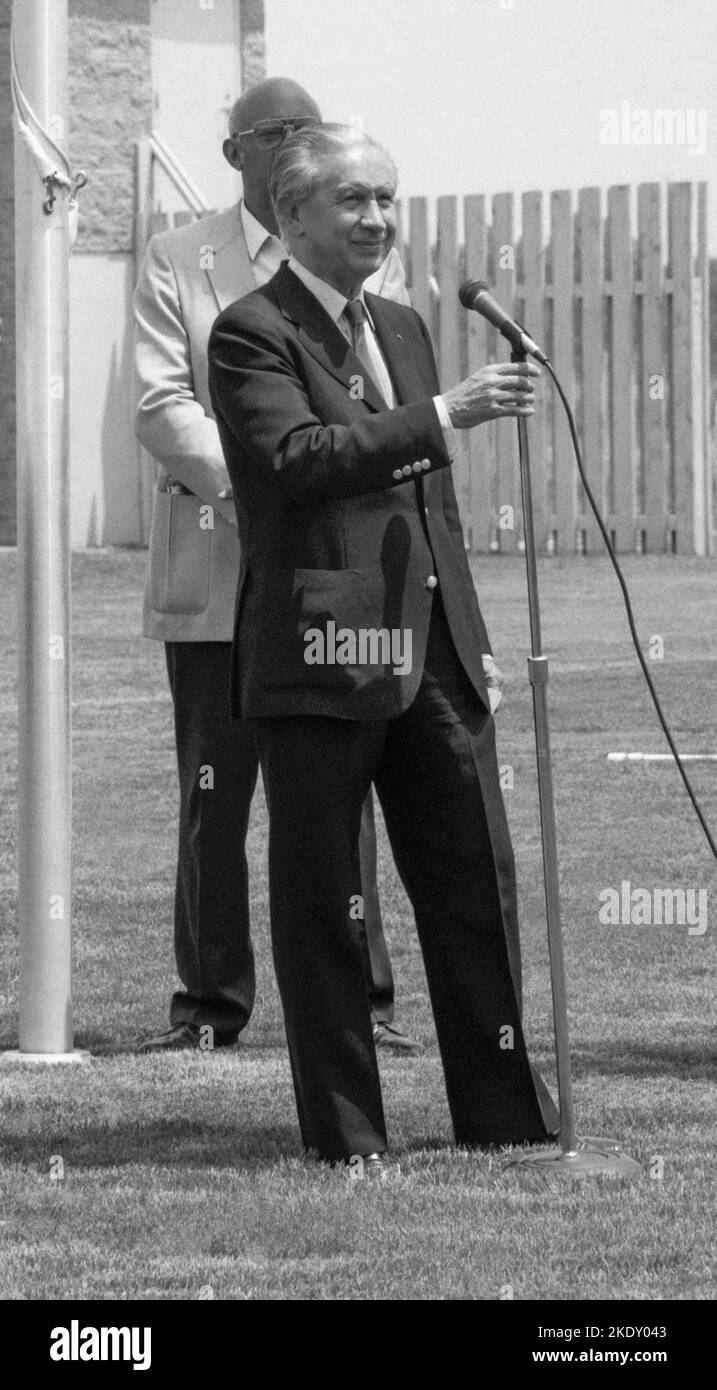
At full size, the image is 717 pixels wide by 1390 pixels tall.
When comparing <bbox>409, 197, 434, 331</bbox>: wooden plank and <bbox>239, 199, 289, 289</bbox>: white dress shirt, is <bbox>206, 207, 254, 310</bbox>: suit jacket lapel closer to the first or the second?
<bbox>239, 199, 289, 289</bbox>: white dress shirt

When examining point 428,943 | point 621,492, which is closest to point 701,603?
point 621,492

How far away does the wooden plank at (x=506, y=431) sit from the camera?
756 inches

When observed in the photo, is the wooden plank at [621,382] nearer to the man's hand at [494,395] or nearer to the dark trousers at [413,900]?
the dark trousers at [413,900]

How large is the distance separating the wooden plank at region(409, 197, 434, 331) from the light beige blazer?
1350 centimetres

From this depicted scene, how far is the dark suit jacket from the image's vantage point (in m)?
4.59

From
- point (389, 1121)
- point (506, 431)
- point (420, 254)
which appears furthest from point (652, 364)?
point (389, 1121)

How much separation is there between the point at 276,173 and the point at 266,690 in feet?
3.19

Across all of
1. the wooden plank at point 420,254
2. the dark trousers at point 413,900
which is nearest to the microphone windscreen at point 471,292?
the dark trousers at point 413,900

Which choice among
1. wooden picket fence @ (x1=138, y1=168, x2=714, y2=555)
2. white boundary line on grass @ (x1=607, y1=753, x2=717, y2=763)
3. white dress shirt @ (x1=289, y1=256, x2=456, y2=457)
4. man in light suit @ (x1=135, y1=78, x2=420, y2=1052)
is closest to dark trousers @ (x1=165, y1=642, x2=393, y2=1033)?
man in light suit @ (x1=135, y1=78, x2=420, y2=1052)

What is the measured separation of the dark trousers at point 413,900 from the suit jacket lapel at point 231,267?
1564mm

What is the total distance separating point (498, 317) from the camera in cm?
455

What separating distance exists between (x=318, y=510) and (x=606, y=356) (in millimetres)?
14893

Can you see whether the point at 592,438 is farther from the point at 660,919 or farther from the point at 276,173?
the point at 276,173
